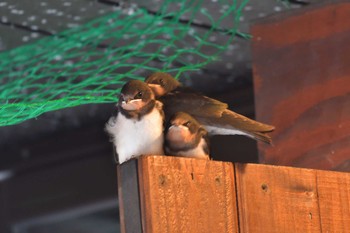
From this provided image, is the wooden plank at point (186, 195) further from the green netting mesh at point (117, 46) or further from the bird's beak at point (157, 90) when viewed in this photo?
the green netting mesh at point (117, 46)

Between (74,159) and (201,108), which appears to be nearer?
(201,108)

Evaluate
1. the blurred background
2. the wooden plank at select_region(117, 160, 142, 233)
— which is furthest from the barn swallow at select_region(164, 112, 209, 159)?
the blurred background

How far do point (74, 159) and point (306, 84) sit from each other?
143cm

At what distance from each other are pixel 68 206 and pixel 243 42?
1206 mm

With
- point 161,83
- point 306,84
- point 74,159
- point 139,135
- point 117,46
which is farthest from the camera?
point 74,159

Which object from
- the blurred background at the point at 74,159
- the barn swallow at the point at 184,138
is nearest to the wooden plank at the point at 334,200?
the barn swallow at the point at 184,138

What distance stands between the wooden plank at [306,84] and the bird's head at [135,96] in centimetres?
72

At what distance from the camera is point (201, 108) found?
1.74 metres

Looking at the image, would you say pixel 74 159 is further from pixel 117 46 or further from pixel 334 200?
pixel 334 200

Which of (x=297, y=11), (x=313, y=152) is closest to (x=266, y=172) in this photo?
(x=313, y=152)

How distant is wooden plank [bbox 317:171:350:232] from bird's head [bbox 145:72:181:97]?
300mm

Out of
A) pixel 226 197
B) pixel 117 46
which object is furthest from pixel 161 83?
pixel 117 46

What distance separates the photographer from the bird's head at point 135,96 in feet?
5.48

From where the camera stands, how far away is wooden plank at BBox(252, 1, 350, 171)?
7.59 feet
